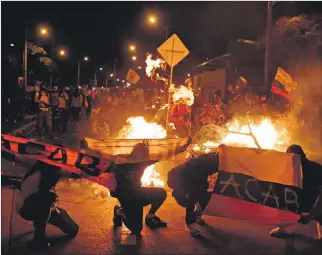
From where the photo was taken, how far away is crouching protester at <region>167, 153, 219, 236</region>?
5883mm

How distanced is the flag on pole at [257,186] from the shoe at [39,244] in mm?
2107

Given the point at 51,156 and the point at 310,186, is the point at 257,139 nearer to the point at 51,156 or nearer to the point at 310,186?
the point at 310,186

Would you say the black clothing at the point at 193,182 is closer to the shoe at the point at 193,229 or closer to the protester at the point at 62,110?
the shoe at the point at 193,229

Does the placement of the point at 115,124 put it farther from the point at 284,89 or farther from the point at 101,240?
the point at 101,240

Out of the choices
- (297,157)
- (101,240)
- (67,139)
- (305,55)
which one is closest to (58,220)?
(101,240)

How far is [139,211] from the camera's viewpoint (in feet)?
18.7

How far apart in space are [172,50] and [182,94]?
115 cm

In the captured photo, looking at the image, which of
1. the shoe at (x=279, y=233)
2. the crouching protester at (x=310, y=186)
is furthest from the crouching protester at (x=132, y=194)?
the crouching protester at (x=310, y=186)

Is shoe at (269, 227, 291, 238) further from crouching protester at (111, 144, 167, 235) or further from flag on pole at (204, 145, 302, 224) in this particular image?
crouching protester at (111, 144, 167, 235)

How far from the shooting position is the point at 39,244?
5.23 meters

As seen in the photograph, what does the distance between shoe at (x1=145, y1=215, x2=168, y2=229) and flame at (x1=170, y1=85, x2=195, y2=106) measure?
4.76 meters

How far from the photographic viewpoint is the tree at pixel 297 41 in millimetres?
24266

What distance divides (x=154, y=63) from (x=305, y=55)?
15.8 m

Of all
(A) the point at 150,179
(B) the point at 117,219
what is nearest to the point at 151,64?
(A) the point at 150,179
